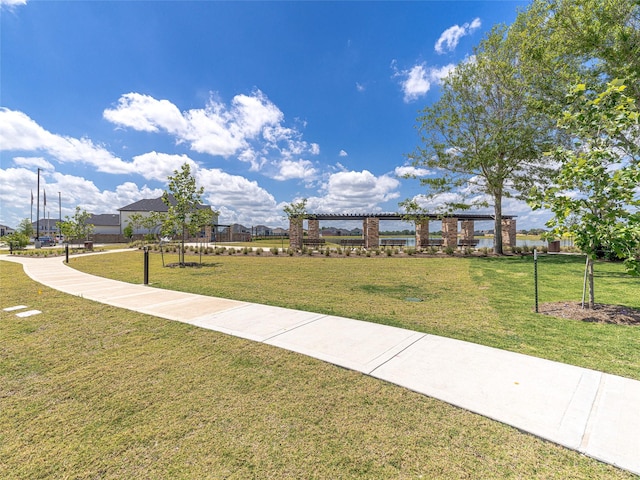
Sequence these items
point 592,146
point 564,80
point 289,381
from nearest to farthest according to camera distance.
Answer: point 289,381
point 592,146
point 564,80

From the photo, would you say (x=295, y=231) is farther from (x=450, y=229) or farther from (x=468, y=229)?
(x=468, y=229)

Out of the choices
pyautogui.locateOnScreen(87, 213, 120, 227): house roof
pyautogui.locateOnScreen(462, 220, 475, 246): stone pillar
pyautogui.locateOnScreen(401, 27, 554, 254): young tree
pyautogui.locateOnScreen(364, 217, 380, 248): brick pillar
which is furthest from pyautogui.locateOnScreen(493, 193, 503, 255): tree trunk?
pyautogui.locateOnScreen(87, 213, 120, 227): house roof

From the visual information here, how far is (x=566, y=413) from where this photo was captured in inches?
101

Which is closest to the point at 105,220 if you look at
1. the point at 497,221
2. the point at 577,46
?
the point at 497,221

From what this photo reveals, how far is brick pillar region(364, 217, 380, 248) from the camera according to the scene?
27.4 m

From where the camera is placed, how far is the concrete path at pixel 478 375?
2344 mm

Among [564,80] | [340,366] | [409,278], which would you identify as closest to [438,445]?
[340,366]

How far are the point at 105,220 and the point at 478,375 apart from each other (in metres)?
75.0

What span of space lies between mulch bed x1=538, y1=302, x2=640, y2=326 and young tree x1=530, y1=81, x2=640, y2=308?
1.06ft

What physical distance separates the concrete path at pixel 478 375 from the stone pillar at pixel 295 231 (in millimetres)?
19836

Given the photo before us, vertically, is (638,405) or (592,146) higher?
(592,146)

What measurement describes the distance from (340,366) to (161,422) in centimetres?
186

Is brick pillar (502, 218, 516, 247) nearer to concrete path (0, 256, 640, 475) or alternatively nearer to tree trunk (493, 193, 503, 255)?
tree trunk (493, 193, 503, 255)

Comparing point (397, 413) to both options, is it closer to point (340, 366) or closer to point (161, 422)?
point (340, 366)
